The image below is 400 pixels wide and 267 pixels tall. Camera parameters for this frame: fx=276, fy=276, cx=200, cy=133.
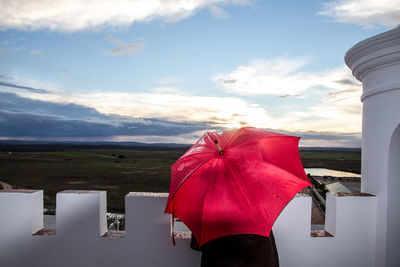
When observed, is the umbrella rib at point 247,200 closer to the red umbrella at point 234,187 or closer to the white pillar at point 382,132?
the red umbrella at point 234,187

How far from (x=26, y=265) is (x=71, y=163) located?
118366 millimetres

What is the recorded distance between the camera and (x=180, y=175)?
1675 mm

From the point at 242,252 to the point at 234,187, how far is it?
21.0 inches

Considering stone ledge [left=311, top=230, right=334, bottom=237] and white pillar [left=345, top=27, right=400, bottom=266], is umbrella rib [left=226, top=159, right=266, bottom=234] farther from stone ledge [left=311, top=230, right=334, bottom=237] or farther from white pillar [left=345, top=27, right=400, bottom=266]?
white pillar [left=345, top=27, right=400, bottom=266]

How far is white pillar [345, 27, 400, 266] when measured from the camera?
263 cm

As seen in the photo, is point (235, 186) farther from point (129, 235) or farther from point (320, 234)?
point (320, 234)

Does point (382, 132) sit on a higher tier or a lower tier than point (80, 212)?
higher

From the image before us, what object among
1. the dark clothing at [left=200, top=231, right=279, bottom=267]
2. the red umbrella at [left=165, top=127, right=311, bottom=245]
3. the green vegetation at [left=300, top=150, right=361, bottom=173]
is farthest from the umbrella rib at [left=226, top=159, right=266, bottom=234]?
the green vegetation at [left=300, top=150, right=361, bottom=173]

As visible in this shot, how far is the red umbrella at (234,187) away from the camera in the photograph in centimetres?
160

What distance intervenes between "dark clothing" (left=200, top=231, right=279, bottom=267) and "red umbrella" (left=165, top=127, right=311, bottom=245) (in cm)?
26

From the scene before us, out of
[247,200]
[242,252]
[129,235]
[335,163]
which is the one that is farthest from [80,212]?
[335,163]

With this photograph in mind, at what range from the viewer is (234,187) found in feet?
5.30

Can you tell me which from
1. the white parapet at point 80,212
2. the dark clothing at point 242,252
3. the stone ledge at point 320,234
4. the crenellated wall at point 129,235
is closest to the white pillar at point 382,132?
the crenellated wall at point 129,235

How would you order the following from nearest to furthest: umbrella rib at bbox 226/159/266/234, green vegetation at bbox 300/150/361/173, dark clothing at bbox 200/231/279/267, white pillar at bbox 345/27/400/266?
umbrella rib at bbox 226/159/266/234
dark clothing at bbox 200/231/279/267
white pillar at bbox 345/27/400/266
green vegetation at bbox 300/150/361/173
